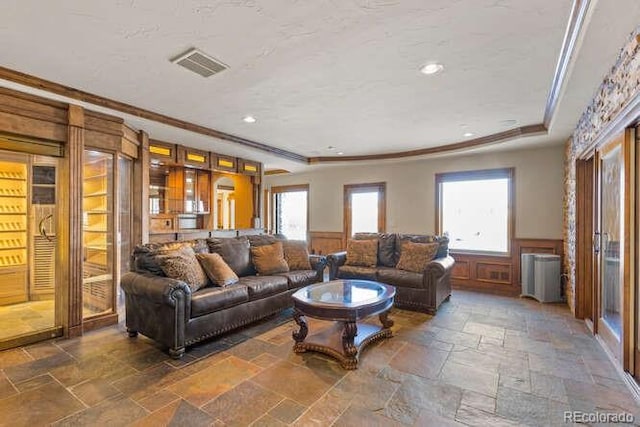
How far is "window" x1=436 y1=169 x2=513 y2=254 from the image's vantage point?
538 cm

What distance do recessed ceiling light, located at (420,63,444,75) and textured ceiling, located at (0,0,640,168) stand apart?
0.07m

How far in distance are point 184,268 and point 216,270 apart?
371mm

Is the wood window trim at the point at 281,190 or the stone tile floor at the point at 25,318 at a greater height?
the wood window trim at the point at 281,190

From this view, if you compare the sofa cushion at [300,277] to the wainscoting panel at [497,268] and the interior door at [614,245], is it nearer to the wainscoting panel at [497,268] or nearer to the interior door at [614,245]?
the wainscoting panel at [497,268]

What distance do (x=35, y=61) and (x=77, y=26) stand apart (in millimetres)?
803

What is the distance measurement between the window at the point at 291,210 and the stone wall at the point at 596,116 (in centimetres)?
512

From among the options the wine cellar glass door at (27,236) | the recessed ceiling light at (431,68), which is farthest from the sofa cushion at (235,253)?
the recessed ceiling light at (431,68)

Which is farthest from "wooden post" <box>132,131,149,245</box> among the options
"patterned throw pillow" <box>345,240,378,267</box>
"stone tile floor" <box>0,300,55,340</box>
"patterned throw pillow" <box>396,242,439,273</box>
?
"patterned throw pillow" <box>396,242,439,273</box>

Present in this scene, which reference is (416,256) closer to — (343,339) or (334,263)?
(334,263)

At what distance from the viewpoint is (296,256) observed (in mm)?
4488

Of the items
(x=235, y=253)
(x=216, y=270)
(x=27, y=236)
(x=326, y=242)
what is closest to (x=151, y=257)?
(x=216, y=270)

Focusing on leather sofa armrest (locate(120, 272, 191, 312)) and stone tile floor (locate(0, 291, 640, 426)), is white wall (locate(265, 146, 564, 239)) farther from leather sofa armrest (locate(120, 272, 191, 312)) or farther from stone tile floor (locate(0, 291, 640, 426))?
leather sofa armrest (locate(120, 272, 191, 312))

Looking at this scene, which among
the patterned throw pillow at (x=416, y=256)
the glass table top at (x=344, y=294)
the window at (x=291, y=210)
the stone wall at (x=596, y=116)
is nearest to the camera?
the stone wall at (x=596, y=116)

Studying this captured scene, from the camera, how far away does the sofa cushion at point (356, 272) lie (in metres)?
4.51
